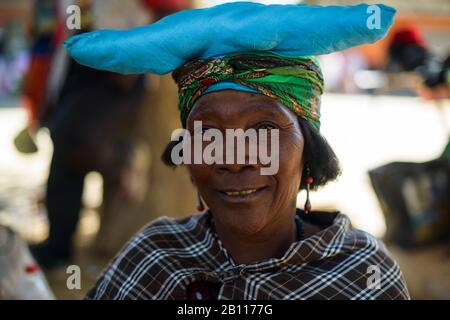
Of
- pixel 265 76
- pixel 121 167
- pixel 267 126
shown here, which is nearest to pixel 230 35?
pixel 265 76

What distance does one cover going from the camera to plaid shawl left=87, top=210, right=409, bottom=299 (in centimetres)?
211

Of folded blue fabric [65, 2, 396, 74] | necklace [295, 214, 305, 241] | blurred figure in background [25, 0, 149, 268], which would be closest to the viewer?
folded blue fabric [65, 2, 396, 74]

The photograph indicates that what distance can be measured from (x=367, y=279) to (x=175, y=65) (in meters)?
0.93

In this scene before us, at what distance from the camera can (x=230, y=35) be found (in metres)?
1.95

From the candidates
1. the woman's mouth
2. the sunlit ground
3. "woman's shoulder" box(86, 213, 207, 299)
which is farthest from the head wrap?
the sunlit ground

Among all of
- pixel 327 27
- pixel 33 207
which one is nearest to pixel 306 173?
pixel 327 27

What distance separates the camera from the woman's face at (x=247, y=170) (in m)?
2.05

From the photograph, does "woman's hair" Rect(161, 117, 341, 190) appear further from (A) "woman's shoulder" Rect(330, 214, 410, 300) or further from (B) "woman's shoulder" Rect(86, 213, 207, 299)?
(B) "woman's shoulder" Rect(86, 213, 207, 299)

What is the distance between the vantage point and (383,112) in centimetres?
1791

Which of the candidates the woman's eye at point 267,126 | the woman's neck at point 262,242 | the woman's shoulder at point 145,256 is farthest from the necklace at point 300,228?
the woman's eye at point 267,126

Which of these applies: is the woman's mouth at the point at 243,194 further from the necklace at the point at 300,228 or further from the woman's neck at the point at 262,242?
the necklace at the point at 300,228

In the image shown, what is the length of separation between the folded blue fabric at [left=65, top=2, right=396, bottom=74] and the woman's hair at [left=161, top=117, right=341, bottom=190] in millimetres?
288

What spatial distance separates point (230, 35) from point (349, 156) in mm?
9210
